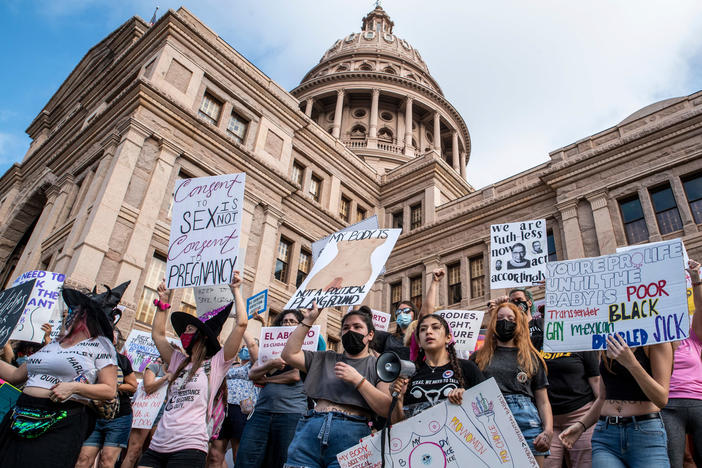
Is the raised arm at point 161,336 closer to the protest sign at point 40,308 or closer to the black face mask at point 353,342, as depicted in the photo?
the black face mask at point 353,342

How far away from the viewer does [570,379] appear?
4742 millimetres

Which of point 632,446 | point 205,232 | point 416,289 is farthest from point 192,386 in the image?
point 416,289

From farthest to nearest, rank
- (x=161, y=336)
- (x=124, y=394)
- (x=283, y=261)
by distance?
1. (x=283, y=261)
2. (x=124, y=394)
3. (x=161, y=336)

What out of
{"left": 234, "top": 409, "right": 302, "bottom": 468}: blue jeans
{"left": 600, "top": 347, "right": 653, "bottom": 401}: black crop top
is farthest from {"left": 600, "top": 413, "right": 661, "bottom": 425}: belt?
{"left": 234, "top": 409, "right": 302, "bottom": 468}: blue jeans

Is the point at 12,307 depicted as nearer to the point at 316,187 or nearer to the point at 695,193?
the point at 695,193

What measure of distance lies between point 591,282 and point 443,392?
185 cm

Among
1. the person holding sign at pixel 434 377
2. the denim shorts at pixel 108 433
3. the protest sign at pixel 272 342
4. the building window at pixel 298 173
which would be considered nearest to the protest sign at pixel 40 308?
the denim shorts at pixel 108 433

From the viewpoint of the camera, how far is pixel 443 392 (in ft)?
12.1

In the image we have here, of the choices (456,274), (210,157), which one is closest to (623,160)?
(456,274)

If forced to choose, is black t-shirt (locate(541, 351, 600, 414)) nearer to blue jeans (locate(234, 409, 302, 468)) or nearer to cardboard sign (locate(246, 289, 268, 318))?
blue jeans (locate(234, 409, 302, 468))

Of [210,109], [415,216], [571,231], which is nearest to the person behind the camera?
[571,231]

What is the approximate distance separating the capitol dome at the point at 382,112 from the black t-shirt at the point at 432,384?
32194 mm

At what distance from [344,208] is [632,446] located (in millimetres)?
22504

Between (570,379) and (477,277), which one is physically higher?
(477,277)
